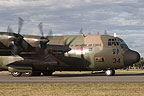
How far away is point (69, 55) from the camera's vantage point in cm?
3303

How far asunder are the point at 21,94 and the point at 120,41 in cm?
2027

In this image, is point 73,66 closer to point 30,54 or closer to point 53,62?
point 53,62

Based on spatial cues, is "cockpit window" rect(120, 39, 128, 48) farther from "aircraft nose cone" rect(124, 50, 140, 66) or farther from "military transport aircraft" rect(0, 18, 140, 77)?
"aircraft nose cone" rect(124, 50, 140, 66)

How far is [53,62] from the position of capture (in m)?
32.2

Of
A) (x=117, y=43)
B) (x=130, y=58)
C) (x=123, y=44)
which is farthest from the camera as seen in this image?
(x=123, y=44)

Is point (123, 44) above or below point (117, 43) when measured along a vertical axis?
below

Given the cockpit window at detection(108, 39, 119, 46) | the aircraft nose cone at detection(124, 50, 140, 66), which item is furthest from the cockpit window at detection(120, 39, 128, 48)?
the aircraft nose cone at detection(124, 50, 140, 66)

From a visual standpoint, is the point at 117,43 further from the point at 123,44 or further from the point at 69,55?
the point at 69,55

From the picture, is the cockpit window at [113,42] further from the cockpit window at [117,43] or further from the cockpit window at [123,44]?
the cockpit window at [123,44]

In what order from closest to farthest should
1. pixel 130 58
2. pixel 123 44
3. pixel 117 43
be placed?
pixel 130 58 → pixel 117 43 → pixel 123 44

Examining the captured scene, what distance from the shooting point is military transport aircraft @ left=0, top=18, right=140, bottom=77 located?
30703 millimetres

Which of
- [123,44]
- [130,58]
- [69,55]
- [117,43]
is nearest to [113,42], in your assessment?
[117,43]

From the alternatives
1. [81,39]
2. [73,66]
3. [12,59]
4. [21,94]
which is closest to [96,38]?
[81,39]

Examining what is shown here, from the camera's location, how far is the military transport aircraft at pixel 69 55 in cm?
3070
